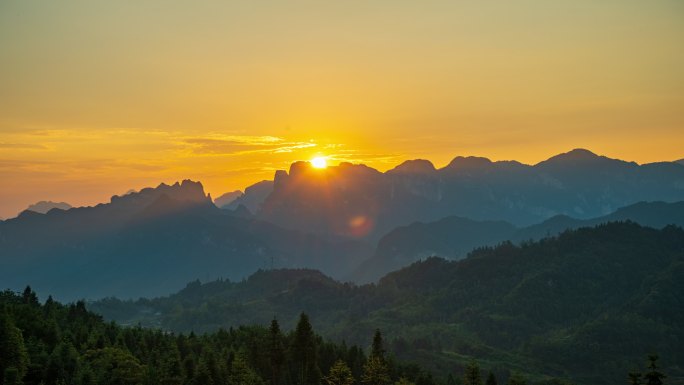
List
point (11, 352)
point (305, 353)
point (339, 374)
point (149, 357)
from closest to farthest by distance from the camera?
point (11, 352) < point (339, 374) < point (149, 357) < point (305, 353)

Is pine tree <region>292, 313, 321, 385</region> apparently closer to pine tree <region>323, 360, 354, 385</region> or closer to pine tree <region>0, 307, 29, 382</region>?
pine tree <region>323, 360, 354, 385</region>

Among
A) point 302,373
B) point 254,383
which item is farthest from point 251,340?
point 254,383

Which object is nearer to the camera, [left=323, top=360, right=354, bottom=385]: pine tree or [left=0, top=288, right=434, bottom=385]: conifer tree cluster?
[left=323, top=360, right=354, bottom=385]: pine tree

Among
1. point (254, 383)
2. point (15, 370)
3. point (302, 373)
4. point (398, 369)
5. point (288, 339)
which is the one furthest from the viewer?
point (398, 369)

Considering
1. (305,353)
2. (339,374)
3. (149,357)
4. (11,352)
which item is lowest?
(149,357)

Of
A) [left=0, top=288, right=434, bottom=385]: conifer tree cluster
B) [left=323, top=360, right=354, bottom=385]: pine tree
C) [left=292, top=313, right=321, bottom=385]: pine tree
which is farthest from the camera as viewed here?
[left=292, top=313, right=321, bottom=385]: pine tree

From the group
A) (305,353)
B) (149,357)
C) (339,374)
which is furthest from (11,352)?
(305,353)

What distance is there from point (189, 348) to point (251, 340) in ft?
73.8

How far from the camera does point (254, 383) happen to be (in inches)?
5335

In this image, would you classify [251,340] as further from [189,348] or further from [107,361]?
[107,361]

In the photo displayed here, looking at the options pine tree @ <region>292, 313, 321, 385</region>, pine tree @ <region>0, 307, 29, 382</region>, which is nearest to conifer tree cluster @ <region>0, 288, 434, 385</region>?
pine tree @ <region>292, 313, 321, 385</region>

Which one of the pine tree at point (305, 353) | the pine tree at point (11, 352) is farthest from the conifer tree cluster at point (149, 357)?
the pine tree at point (11, 352)

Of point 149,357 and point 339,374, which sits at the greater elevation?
point 339,374

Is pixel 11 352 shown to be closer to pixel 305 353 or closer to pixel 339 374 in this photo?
pixel 339 374
